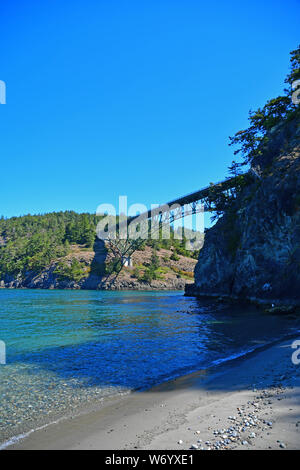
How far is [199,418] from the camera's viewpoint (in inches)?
190

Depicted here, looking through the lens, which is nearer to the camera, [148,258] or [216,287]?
[216,287]

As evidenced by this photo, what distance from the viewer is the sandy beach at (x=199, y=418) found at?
381cm

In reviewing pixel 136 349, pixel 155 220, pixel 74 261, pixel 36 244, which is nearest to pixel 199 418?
pixel 136 349

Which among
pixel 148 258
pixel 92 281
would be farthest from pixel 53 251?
pixel 148 258

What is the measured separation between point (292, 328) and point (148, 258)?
8704cm

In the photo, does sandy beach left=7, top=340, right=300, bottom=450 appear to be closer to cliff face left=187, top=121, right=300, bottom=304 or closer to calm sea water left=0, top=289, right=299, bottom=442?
calm sea water left=0, top=289, right=299, bottom=442

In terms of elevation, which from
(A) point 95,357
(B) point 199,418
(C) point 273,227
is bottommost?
(A) point 95,357

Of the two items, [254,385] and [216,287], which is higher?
[254,385]

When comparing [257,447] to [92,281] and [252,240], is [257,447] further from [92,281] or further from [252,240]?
[92,281]

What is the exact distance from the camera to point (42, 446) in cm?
447

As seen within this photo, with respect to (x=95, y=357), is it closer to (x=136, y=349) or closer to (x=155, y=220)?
(x=136, y=349)

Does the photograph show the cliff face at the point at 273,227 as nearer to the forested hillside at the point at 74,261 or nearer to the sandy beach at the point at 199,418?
the sandy beach at the point at 199,418

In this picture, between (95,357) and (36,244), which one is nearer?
(95,357)

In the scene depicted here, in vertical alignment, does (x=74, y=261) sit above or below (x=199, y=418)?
below
